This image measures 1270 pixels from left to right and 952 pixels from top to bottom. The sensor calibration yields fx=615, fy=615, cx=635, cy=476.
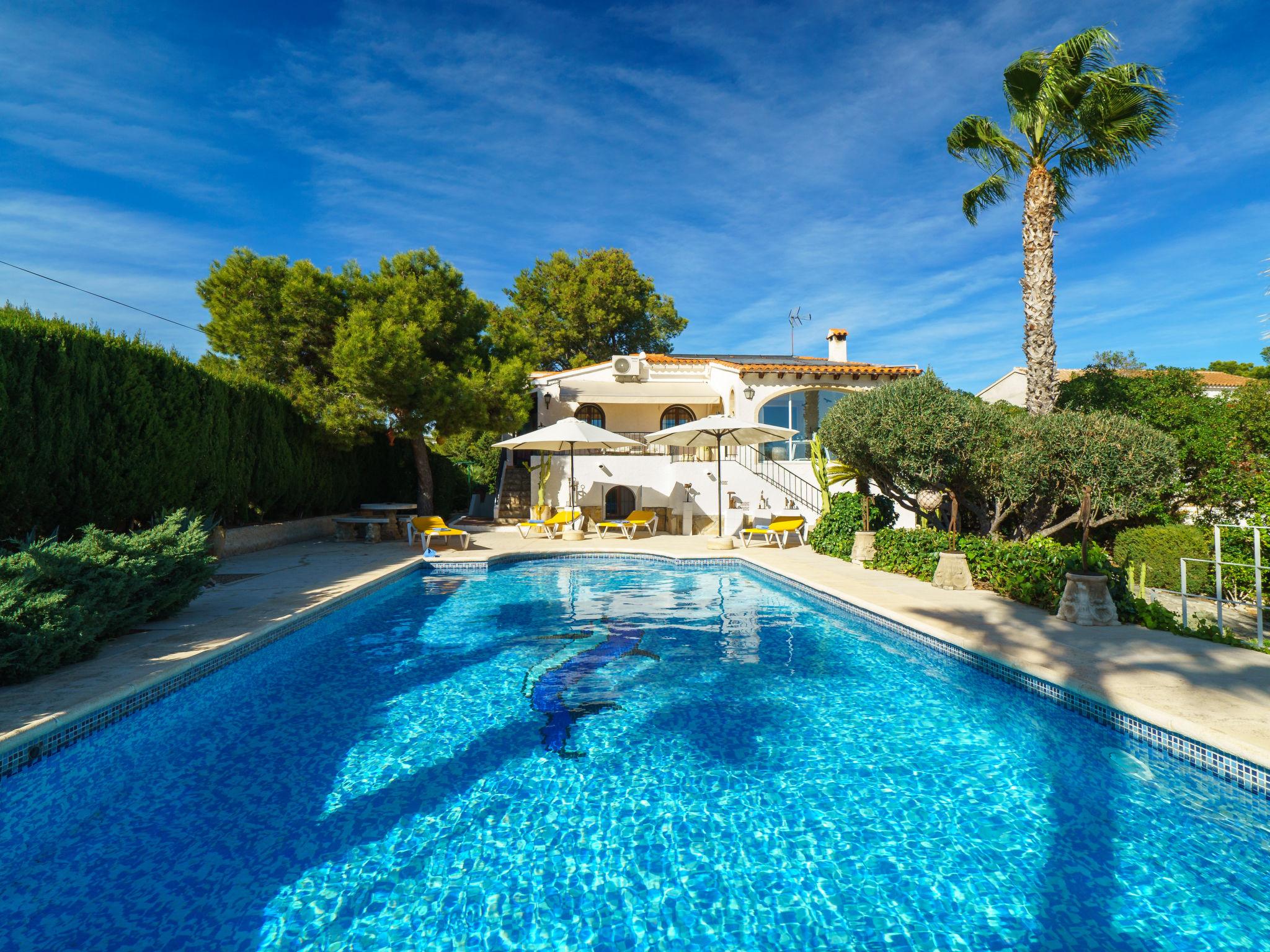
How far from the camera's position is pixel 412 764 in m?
5.07

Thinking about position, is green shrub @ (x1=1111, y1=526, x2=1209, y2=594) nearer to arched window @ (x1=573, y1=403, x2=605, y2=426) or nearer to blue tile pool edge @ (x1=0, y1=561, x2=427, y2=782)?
blue tile pool edge @ (x1=0, y1=561, x2=427, y2=782)

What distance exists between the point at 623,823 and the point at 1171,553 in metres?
12.4

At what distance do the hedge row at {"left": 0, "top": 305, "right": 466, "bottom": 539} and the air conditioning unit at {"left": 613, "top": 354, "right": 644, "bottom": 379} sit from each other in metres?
13.7

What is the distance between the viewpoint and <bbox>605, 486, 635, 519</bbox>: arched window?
24.2 m

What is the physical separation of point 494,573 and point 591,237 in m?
29.6

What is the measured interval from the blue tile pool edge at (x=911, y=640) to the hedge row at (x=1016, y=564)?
2271mm

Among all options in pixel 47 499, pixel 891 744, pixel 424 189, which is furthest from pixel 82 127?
pixel 891 744

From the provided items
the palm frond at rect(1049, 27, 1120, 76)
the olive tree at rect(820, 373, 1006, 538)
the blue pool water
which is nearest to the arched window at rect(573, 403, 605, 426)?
the olive tree at rect(820, 373, 1006, 538)

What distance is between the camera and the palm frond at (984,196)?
1625 centimetres

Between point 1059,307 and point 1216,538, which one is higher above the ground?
point 1059,307

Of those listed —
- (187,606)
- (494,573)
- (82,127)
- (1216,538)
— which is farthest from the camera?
(82,127)

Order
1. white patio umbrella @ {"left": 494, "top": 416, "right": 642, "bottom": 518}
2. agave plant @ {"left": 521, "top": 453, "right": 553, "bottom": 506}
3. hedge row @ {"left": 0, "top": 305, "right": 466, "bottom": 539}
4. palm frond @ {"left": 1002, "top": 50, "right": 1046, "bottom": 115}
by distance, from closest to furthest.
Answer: hedge row @ {"left": 0, "top": 305, "right": 466, "bottom": 539}, palm frond @ {"left": 1002, "top": 50, "right": 1046, "bottom": 115}, white patio umbrella @ {"left": 494, "top": 416, "right": 642, "bottom": 518}, agave plant @ {"left": 521, "top": 453, "right": 553, "bottom": 506}

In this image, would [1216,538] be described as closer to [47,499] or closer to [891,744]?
[891,744]

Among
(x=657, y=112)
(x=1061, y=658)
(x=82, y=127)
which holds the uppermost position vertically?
(x=657, y=112)
